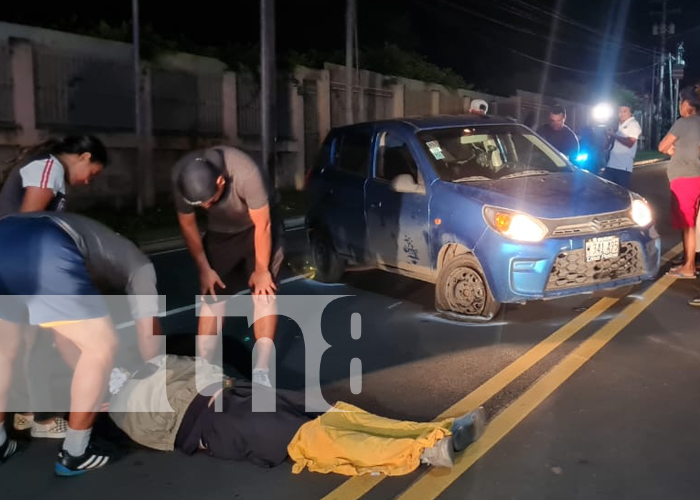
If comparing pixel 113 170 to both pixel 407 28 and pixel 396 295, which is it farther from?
pixel 407 28

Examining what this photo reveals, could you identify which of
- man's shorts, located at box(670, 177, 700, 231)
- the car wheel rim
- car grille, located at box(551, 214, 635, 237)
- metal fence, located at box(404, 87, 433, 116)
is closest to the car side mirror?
the car wheel rim

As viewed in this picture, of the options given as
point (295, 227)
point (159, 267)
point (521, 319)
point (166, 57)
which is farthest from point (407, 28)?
point (521, 319)

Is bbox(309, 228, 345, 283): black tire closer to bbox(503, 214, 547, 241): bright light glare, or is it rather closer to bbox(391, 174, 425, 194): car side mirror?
bbox(391, 174, 425, 194): car side mirror

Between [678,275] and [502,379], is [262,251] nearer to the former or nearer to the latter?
[502,379]

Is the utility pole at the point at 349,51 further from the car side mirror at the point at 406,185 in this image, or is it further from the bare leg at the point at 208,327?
the bare leg at the point at 208,327

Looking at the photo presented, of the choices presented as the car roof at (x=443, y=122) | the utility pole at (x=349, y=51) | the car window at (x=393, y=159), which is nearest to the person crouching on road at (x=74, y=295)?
the car window at (x=393, y=159)

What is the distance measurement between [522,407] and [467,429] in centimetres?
76

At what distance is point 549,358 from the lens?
18.8 feet

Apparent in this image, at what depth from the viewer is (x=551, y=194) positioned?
6.65 m

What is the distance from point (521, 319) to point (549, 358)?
112 cm

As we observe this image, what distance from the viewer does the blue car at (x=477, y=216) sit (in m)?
6.35

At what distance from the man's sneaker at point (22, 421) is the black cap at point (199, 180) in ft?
4.87

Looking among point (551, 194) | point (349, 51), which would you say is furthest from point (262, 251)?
point (349, 51)

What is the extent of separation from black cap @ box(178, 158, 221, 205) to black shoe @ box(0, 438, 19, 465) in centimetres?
160
